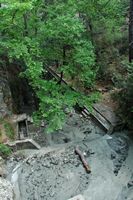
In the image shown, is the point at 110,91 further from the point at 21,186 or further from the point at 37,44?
the point at 21,186

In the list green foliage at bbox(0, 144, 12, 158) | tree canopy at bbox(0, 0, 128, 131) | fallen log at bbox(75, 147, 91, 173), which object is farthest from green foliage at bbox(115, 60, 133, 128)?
green foliage at bbox(0, 144, 12, 158)

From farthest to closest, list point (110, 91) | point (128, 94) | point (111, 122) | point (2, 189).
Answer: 1. point (110, 91)
2. point (111, 122)
3. point (128, 94)
4. point (2, 189)

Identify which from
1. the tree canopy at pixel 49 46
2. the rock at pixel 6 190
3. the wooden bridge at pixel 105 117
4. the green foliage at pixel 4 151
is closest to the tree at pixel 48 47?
the tree canopy at pixel 49 46

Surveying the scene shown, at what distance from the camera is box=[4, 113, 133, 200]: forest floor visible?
14.5m

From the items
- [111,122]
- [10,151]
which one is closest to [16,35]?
[10,151]

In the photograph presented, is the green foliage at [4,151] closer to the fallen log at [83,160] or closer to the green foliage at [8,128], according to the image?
the green foliage at [8,128]

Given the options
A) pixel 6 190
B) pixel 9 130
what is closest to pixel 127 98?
pixel 9 130

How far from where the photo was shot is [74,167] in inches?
628

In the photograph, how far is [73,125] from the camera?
19.5 meters

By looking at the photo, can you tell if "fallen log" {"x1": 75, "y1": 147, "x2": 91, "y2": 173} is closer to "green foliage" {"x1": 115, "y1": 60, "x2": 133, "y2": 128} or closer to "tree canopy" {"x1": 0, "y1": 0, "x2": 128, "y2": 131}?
"tree canopy" {"x1": 0, "y1": 0, "x2": 128, "y2": 131}

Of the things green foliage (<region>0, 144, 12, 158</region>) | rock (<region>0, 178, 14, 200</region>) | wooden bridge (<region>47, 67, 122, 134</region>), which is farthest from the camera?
wooden bridge (<region>47, 67, 122, 134</region>)

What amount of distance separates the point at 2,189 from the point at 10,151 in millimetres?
3112

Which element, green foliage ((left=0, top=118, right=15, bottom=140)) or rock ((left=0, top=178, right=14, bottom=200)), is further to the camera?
green foliage ((left=0, top=118, right=15, bottom=140))

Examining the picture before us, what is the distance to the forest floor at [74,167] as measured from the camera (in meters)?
14.5
